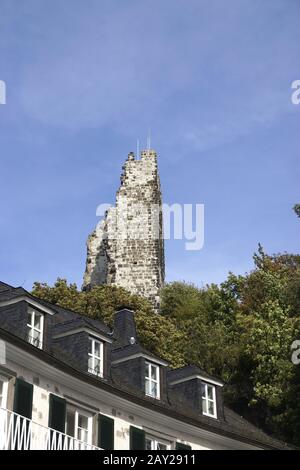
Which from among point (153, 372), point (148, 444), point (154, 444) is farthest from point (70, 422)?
point (153, 372)

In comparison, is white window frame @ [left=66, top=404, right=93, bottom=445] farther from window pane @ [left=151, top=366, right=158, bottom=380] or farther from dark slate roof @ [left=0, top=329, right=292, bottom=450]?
window pane @ [left=151, top=366, right=158, bottom=380]

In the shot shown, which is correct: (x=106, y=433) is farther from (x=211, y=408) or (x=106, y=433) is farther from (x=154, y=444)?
(x=211, y=408)

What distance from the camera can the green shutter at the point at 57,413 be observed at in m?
21.9

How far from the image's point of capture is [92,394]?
2359 centimetres

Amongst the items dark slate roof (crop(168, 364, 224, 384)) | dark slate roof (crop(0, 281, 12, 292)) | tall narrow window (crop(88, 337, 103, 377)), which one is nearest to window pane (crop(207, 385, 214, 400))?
dark slate roof (crop(168, 364, 224, 384))

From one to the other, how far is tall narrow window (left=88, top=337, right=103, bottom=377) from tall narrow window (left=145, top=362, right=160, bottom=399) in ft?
6.61

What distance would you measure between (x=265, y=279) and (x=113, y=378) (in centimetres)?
2993

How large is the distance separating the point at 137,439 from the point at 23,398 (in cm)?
444

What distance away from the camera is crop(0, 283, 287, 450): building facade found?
69.3 ft

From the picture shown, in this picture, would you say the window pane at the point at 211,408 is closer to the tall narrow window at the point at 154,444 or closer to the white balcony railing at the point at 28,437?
the tall narrow window at the point at 154,444

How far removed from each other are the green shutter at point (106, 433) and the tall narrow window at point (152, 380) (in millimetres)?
2695

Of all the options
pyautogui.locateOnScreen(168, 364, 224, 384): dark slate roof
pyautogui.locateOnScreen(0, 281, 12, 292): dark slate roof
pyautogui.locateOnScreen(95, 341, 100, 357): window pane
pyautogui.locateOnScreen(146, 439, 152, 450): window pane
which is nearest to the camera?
pyautogui.locateOnScreen(146, 439, 152, 450): window pane

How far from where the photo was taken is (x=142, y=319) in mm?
48469

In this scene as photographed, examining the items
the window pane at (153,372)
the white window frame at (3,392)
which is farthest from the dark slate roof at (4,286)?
the white window frame at (3,392)
